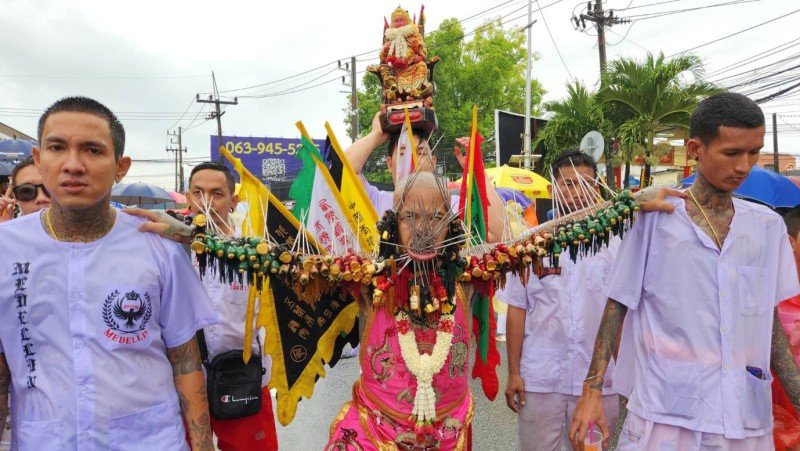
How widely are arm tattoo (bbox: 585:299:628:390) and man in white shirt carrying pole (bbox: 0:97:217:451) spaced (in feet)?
5.14

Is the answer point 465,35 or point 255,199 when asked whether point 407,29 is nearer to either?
point 255,199

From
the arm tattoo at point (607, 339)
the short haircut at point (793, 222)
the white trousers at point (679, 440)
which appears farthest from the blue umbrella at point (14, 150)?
the short haircut at point (793, 222)

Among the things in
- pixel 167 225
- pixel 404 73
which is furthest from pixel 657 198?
pixel 167 225

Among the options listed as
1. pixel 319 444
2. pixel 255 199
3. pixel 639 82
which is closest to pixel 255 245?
pixel 255 199

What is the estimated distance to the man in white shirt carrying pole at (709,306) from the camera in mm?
1970

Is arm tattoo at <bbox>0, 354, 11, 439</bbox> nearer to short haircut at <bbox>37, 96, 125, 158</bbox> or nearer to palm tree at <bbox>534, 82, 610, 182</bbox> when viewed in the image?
short haircut at <bbox>37, 96, 125, 158</bbox>

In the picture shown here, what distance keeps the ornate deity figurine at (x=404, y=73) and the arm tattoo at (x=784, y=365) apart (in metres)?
1.79

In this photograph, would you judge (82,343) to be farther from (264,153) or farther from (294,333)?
(264,153)

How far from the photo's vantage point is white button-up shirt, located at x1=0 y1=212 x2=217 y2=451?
5.53ft

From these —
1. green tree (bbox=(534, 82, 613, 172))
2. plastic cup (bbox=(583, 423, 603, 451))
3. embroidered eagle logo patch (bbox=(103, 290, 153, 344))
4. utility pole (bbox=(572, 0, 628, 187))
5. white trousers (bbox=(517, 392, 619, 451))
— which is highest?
Result: utility pole (bbox=(572, 0, 628, 187))

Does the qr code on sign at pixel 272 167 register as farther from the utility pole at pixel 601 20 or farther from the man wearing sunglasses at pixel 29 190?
the man wearing sunglasses at pixel 29 190

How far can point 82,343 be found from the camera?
1712mm

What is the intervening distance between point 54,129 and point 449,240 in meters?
1.36

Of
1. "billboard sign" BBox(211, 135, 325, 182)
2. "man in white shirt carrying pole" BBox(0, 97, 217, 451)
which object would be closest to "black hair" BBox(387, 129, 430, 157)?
"man in white shirt carrying pole" BBox(0, 97, 217, 451)
